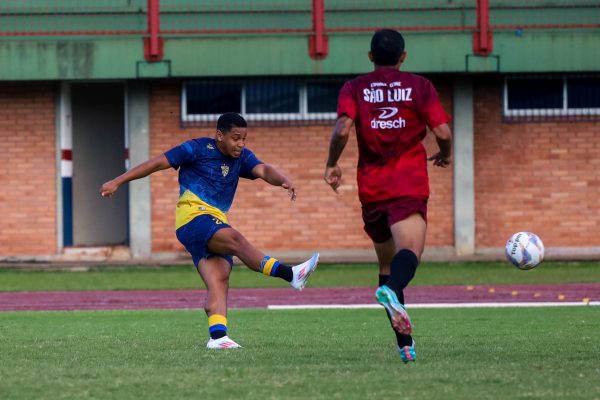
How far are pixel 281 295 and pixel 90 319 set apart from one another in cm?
557

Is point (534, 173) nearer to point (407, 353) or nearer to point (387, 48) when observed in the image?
point (387, 48)

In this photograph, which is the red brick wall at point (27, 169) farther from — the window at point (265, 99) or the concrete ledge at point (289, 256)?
the window at point (265, 99)

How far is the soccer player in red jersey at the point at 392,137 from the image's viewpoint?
8.13 metres

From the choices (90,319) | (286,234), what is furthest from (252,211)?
(90,319)

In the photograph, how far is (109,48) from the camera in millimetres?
23109

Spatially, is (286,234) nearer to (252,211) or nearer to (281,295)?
(252,211)

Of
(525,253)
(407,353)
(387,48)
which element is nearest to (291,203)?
(525,253)

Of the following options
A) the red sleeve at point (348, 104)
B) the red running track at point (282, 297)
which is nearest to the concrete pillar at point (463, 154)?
the red running track at point (282, 297)

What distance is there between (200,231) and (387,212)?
1799 millimetres

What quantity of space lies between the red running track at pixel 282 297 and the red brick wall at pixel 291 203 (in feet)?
13.3

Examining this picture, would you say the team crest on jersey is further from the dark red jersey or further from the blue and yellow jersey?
the dark red jersey

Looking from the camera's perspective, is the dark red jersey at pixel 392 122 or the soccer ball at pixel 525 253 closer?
the dark red jersey at pixel 392 122

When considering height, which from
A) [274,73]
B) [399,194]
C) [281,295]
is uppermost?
[274,73]

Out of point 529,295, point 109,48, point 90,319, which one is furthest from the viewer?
Result: point 109,48
